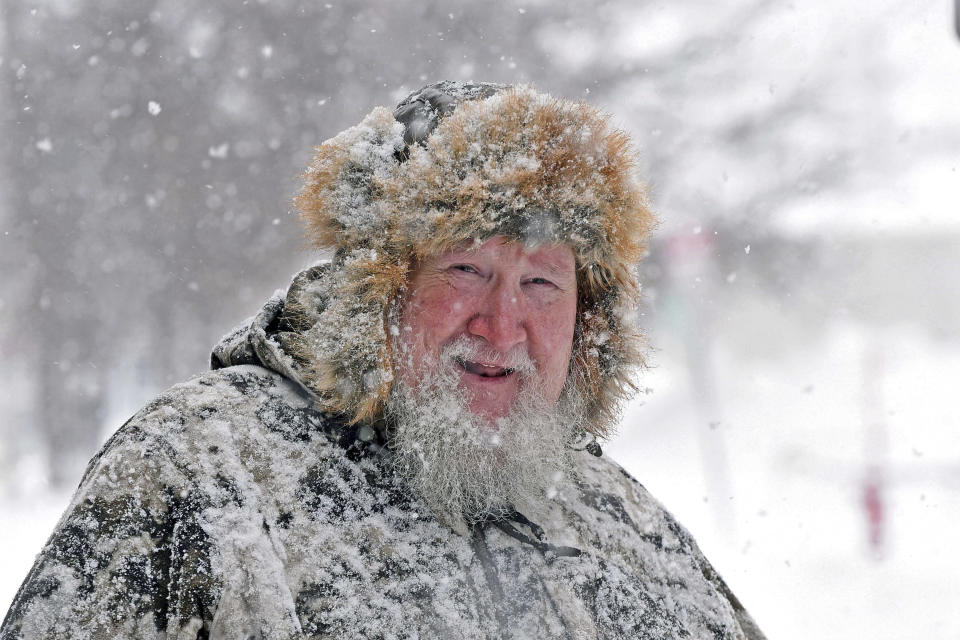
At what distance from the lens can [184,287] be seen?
10734mm

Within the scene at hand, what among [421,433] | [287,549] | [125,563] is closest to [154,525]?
[125,563]

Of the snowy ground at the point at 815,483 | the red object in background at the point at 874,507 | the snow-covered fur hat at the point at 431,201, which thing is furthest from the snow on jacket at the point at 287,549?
the red object in background at the point at 874,507

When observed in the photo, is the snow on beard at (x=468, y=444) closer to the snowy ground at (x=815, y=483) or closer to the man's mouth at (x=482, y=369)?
the man's mouth at (x=482, y=369)

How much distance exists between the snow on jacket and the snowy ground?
265cm

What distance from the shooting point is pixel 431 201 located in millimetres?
1991

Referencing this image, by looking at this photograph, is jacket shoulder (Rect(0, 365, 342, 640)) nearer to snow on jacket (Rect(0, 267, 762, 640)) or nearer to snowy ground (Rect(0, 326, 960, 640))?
snow on jacket (Rect(0, 267, 762, 640))

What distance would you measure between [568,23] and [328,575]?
1127 centimetres

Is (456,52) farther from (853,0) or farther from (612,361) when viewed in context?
(612,361)

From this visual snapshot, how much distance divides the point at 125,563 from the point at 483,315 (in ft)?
3.21

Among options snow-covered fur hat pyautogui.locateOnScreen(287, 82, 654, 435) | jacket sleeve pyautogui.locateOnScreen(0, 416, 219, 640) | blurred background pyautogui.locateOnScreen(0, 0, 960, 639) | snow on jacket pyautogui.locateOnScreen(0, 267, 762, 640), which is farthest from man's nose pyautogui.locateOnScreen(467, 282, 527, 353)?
blurred background pyautogui.locateOnScreen(0, 0, 960, 639)

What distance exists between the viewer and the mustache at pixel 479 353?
203 centimetres

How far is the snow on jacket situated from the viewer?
1492mm

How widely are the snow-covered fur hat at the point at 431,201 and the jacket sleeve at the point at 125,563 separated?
455 millimetres

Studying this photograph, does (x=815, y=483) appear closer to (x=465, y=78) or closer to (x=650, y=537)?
Result: (x=465, y=78)
